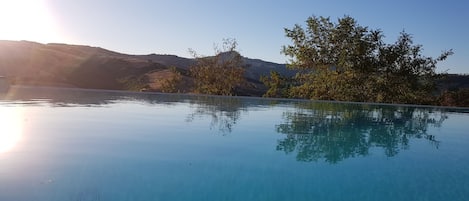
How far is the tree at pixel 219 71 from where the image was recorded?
32.4 meters

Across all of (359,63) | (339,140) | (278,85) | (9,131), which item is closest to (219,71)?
(278,85)

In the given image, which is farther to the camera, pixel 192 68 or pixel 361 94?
pixel 192 68

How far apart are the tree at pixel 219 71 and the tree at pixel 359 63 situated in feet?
21.4

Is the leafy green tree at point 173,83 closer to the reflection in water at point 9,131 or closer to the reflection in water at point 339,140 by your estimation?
the reflection in water at point 339,140

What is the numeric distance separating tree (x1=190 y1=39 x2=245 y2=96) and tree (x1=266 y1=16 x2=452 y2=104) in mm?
6534

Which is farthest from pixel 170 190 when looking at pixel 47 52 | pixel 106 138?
pixel 47 52

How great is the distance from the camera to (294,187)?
4.60m

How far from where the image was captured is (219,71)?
32594 millimetres

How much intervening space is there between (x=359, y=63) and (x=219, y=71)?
1143cm

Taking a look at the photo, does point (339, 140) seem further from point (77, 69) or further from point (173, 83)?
point (77, 69)

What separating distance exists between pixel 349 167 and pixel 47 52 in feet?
215

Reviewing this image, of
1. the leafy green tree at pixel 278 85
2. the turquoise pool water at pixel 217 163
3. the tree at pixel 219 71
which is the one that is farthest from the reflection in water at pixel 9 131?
the tree at pixel 219 71

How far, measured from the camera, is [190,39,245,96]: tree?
32375 mm

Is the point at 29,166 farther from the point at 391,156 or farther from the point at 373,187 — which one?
the point at 391,156
